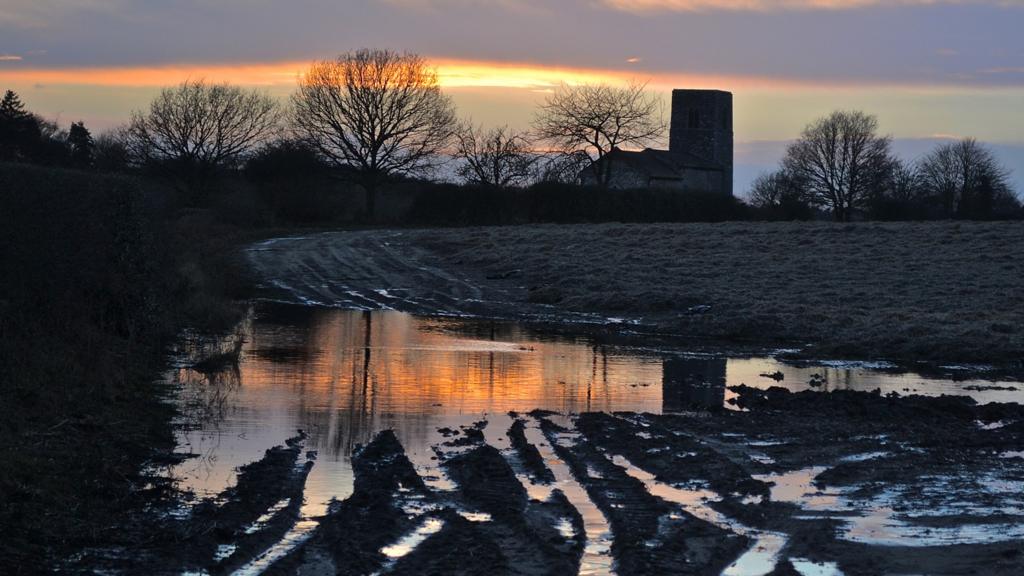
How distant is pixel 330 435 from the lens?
39.2ft

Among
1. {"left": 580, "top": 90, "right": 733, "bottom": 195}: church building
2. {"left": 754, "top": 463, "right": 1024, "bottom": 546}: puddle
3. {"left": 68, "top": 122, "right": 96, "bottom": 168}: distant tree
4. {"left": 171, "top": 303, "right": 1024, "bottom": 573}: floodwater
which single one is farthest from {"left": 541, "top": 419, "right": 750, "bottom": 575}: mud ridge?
{"left": 580, "top": 90, "right": 733, "bottom": 195}: church building

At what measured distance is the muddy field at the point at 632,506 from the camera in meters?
7.50

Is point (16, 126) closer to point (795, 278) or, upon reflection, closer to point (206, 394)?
point (795, 278)

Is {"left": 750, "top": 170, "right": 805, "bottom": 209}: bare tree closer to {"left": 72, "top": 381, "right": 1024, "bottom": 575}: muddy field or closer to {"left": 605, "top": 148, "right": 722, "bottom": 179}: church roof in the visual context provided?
{"left": 605, "top": 148, "right": 722, "bottom": 179}: church roof

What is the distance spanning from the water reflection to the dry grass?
10.7 ft

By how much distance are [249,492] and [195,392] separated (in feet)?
18.2

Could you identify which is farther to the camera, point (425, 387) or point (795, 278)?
point (795, 278)

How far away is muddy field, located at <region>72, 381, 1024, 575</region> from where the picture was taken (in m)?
7.50

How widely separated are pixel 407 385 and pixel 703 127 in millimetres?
96618

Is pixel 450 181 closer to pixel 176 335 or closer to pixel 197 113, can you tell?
pixel 197 113

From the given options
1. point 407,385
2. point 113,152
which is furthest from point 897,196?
point 407,385

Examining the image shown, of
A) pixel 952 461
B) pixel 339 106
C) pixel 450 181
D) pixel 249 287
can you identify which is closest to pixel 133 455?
pixel 952 461

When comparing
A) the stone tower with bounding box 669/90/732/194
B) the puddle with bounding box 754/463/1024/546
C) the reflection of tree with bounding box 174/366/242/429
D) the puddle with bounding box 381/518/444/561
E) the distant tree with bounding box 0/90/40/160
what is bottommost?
the puddle with bounding box 381/518/444/561

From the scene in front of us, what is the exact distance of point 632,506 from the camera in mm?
9055
